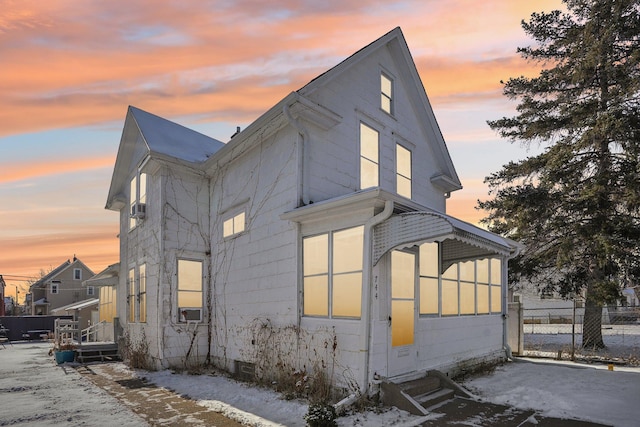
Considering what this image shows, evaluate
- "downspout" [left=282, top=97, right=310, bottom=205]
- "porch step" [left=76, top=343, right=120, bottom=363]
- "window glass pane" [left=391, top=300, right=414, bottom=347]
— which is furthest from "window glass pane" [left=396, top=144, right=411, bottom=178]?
"porch step" [left=76, top=343, right=120, bottom=363]

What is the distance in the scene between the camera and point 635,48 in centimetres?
1543

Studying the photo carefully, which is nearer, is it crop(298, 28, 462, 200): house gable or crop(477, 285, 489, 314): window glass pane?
crop(298, 28, 462, 200): house gable

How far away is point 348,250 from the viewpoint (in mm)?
8094

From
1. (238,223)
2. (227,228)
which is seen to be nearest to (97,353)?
(227,228)

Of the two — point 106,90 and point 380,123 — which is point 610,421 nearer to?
point 380,123

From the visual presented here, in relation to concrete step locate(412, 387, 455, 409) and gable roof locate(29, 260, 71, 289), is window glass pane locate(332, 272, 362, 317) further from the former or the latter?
gable roof locate(29, 260, 71, 289)

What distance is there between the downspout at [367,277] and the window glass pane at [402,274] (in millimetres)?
985

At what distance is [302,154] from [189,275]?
18.5 feet

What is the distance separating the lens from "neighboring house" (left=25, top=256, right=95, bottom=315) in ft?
157

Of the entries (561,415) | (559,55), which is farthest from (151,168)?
(559,55)

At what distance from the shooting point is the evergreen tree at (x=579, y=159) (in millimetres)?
14836

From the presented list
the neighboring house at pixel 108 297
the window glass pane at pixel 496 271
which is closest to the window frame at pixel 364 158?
the window glass pane at pixel 496 271

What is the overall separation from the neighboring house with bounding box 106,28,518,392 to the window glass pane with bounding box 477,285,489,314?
79 mm

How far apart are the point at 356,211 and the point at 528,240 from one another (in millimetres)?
12565
